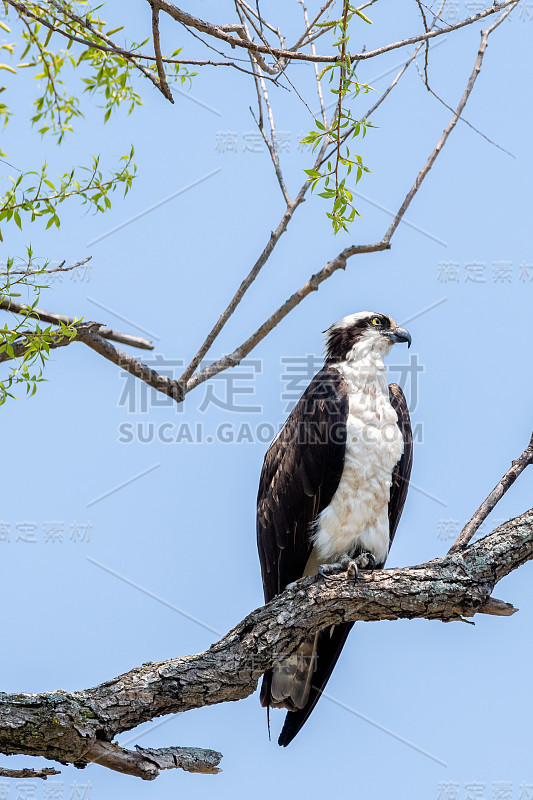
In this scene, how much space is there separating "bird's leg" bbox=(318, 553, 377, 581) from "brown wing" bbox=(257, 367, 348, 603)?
1.15 feet

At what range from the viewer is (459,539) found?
5008 millimetres

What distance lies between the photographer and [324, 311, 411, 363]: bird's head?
641 centimetres

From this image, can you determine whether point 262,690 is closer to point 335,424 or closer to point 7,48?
point 335,424

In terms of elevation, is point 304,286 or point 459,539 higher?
point 304,286

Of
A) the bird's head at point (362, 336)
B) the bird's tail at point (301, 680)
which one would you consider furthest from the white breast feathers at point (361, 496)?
the bird's head at point (362, 336)

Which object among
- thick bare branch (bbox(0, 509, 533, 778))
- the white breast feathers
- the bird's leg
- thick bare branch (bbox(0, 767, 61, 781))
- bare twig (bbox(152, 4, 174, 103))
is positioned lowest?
thick bare branch (bbox(0, 767, 61, 781))

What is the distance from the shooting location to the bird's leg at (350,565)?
16.8 feet

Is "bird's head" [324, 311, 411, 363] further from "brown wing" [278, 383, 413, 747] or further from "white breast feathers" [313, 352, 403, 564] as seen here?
"white breast feathers" [313, 352, 403, 564]

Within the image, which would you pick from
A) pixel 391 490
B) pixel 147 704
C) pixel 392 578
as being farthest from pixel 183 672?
pixel 391 490

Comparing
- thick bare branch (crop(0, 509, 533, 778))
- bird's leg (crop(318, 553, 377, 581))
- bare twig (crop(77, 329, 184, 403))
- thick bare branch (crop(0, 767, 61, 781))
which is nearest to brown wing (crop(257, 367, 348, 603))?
bird's leg (crop(318, 553, 377, 581))

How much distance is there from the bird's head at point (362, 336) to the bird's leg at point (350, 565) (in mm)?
1535

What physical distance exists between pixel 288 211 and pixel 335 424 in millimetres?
1773

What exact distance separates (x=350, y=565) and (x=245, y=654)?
880 mm

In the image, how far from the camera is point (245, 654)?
4.72m
